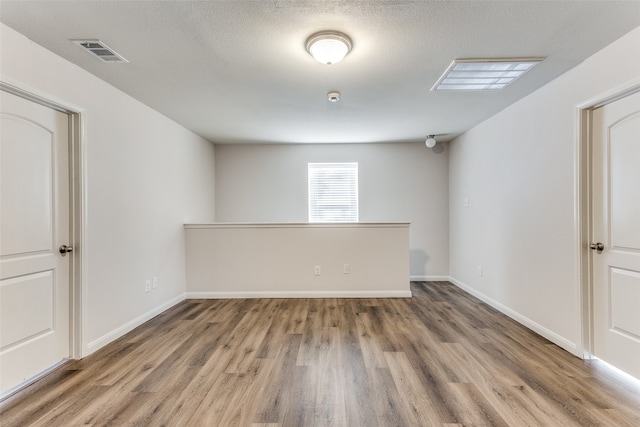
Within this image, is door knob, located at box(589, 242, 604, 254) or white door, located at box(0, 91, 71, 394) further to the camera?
door knob, located at box(589, 242, 604, 254)

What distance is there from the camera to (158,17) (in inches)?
68.2

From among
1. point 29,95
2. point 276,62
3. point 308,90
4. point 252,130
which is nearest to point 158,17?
point 276,62

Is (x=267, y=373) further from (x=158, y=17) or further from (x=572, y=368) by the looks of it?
(x=158, y=17)

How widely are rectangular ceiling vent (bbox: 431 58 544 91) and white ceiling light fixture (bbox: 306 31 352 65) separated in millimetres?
969

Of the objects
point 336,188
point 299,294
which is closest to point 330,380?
point 299,294

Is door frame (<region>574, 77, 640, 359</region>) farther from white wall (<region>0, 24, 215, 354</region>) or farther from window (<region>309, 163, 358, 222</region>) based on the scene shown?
white wall (<region>0, 24, 215, 354</region>)

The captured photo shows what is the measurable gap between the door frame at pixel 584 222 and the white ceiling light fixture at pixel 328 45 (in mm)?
1988

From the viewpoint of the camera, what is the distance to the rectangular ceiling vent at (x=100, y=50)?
1.97 m

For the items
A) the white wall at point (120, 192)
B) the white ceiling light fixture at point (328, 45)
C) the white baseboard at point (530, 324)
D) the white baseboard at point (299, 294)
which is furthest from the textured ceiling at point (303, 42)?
the white baseboard at point (299, 294)

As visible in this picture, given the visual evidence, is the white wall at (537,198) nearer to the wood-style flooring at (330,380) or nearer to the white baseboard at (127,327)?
the wood-style flooring at (330,380)

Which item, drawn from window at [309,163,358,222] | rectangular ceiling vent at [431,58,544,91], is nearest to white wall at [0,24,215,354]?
window at [309,163,358,222]

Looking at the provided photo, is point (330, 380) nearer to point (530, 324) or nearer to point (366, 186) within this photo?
point (530, 324)

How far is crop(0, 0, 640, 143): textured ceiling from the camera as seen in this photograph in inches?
65.7

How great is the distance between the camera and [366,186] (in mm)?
5012
